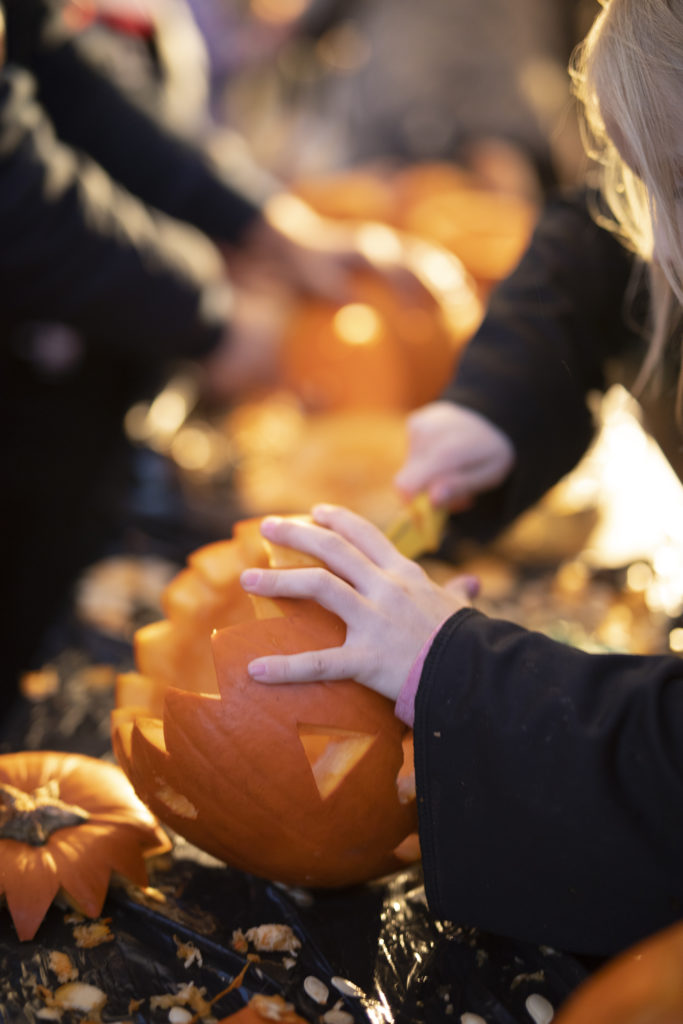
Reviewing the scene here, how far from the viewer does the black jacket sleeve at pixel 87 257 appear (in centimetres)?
114

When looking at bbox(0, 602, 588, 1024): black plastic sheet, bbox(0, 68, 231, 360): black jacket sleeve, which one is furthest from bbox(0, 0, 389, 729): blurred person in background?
bbox(0, 602, 588, 1024): black plastic sheet

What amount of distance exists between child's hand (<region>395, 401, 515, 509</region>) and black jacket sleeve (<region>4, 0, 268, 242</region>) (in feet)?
2.96

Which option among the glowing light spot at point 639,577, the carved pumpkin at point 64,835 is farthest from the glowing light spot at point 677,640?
the carved pumpkin at point 64,835

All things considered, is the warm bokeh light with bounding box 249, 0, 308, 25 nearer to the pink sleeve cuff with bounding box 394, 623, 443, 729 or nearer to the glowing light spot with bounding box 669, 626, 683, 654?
the glowing light spot with bounding box 669, 626, 683, 654

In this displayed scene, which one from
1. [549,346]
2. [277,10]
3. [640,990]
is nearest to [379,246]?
[549,346]

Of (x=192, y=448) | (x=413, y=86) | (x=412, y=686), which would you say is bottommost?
(x=192, y=448)

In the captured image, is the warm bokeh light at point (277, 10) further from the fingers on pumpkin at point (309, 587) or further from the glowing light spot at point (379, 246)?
the fingers on pumpkin at point (309, 587)

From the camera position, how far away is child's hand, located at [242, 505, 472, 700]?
601 mm

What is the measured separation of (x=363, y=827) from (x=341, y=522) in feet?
0.76

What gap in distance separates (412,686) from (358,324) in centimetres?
103

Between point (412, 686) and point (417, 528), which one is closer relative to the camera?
point (412, 686)

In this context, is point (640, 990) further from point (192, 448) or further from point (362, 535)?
point (192, 448)

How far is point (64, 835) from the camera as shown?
654mm

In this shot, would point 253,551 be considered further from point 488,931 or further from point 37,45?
point 37,45
